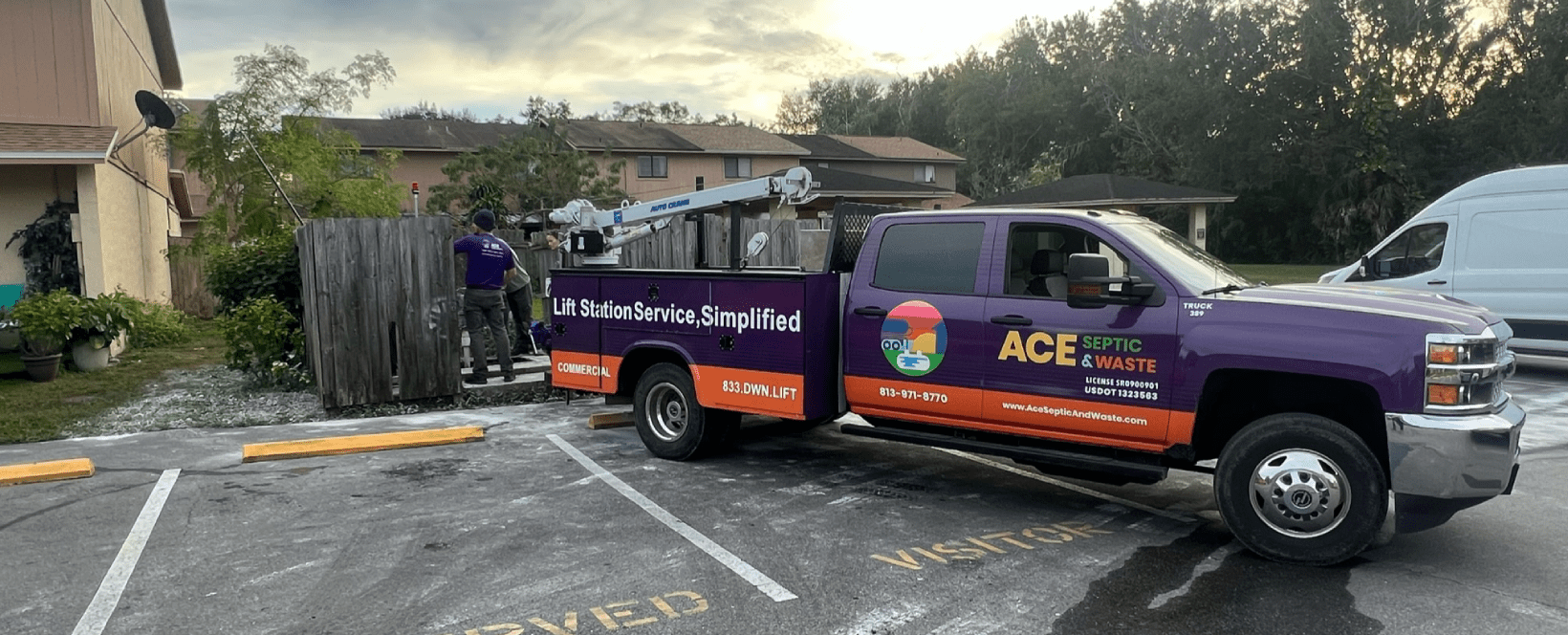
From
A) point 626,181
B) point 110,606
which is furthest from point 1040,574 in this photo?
point 626,181

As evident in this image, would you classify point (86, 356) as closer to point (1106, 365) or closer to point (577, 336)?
point (577, 336)

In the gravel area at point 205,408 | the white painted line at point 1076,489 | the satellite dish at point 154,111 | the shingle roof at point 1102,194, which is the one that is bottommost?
the white painted line at point 1076,489

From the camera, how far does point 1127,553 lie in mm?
5387

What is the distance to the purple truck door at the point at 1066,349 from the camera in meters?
5.58

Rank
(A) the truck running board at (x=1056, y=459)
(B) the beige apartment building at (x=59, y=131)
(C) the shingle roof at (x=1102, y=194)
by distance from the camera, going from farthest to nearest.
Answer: (C) the shingle roof at (x=1102, y=194), (B) the beige apartment building at (x=59, y=131), (A) the truck running board at (x=1056, y=459)

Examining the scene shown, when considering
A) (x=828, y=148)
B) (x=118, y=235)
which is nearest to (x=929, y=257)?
(x=118, y=235)

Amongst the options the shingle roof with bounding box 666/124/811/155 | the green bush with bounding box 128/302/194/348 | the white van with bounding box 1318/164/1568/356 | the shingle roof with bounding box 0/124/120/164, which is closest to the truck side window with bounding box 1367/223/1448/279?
the white van with bounding box 1318/164/1568/356

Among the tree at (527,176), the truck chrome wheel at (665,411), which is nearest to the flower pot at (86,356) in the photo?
the truck chrome wheel at (665,411)

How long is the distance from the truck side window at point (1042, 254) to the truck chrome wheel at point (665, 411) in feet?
9.31

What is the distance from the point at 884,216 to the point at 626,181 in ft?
122

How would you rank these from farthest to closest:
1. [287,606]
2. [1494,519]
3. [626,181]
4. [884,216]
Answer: [626,181] < [884,216] < [1494,519] < [287,606]

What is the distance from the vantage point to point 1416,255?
1202 centimetres

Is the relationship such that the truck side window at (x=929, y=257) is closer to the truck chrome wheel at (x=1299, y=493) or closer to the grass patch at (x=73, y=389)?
the truck chrome wheel at (x=1299, y=493)

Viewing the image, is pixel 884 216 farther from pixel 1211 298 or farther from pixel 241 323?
pixel 241 323
